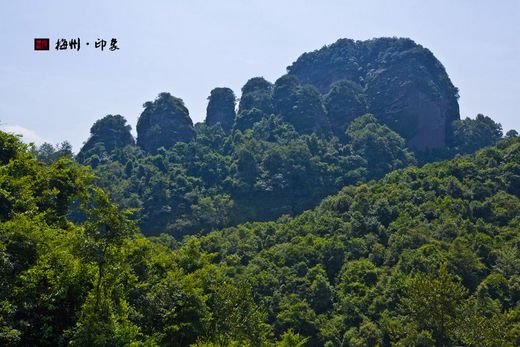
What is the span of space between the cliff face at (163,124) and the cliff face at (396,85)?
32155 mm

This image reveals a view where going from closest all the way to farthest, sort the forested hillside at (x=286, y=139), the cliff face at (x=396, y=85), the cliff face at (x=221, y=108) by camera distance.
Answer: the forested hillside at (x=286, y=139) < the cliff face at (x=396, y=85) < the cliff face at (x=221, y=108)

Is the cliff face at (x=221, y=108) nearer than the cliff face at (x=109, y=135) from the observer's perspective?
No

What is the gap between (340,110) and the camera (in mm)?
110500

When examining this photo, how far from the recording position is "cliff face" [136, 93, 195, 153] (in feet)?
329

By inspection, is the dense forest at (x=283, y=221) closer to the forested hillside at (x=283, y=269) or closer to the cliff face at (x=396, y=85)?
the forested hillside at (x=283, y=269)

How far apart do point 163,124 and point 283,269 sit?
60147 millimetres

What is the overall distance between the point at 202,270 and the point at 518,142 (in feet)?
174

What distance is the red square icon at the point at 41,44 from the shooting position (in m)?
21.0

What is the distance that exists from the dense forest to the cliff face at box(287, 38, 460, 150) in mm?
411

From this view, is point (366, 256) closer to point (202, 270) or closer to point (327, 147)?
point (202, 270)

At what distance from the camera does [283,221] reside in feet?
230

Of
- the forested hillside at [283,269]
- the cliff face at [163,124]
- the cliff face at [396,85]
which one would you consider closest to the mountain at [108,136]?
the cliff face at [163,124]

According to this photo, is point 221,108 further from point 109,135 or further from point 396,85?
point 396,85

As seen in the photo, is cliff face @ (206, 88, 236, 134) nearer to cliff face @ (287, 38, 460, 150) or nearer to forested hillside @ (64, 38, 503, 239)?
forested hillside @ (64, 38, 503, 239)
